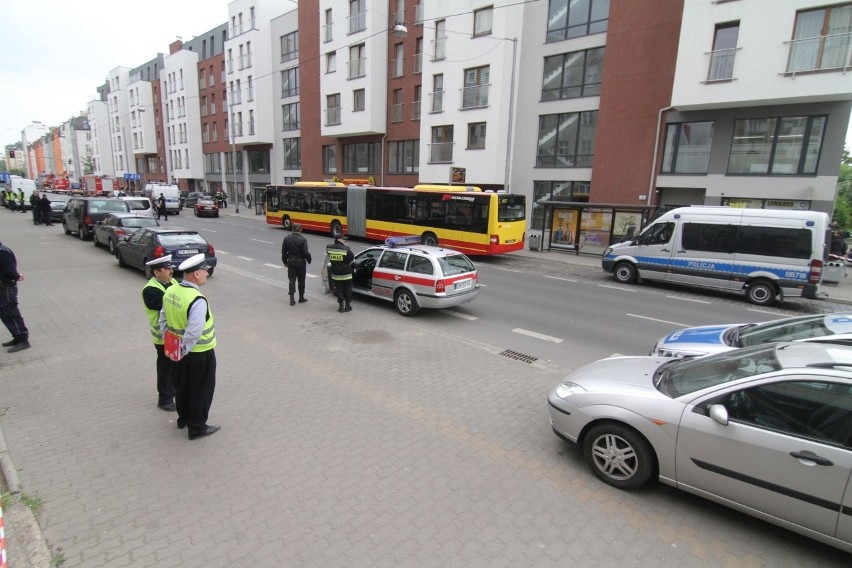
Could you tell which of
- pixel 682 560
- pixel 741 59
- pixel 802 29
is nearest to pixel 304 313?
pixel 682 560

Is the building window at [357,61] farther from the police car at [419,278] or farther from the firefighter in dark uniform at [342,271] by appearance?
the firefighter in dark uniform at [342,271]

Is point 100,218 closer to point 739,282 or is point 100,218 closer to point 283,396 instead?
point 283,396

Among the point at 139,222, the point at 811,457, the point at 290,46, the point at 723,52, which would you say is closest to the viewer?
the point at 811,457

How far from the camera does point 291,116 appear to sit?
1612 inches

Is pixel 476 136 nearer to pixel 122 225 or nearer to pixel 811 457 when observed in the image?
pixel 122 225

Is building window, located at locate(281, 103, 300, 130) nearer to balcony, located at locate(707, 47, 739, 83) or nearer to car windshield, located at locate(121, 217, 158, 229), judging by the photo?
car windshield, located at locate(121, 217, 158, 229)

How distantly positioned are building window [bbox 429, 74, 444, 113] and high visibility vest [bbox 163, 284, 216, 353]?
24872 mm

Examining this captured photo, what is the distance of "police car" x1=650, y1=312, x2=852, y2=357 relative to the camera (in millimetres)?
5062

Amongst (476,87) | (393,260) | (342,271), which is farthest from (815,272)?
(476,87)

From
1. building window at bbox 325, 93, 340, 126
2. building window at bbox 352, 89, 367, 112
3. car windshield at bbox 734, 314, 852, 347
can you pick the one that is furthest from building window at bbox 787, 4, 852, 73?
building window at bbox 325, 93, 340, 126

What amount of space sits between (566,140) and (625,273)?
436 inches

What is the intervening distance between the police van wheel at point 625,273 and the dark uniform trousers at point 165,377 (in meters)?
13.1

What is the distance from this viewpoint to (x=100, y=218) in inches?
743

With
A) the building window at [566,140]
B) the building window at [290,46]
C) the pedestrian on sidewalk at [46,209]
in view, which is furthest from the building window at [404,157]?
the pedestrian on sidewalk at [46,209]
